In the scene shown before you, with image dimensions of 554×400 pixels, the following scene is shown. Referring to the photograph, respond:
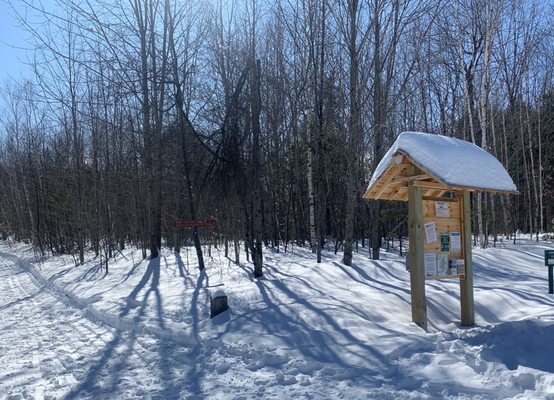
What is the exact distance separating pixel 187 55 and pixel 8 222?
3427 cm

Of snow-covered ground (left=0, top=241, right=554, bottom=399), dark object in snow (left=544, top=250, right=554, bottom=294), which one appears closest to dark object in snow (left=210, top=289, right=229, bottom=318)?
snow-covered ground (left=0, top=241, right=554, bottom=399)

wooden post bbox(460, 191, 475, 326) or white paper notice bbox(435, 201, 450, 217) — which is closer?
wooden post bbox(460, 191, 475, 326)

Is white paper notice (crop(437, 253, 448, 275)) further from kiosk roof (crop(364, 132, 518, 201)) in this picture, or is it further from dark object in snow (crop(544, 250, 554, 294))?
dark object in snow (crop(544, 250, 554, 294))

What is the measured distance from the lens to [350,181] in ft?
40.2

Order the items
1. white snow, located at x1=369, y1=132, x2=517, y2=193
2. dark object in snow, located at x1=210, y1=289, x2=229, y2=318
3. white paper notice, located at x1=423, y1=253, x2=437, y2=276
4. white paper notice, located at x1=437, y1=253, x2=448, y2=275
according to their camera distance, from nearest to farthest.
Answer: white snow, located at x1=369, y1=132, x2=517, y2=193 < white paper notice, located at x1=423, y1=253, x2=437, y2=276 < white paper notice, located at x1=437, y1=253, x2=448, y2=275 < dark object in snow, located at x1=210, y1=289, x2=229, y2=318

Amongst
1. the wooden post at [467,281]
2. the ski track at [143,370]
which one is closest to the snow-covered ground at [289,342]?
the ski track at [143,370]

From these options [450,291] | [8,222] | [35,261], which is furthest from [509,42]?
[8,222]

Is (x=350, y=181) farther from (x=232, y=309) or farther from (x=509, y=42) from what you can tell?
(x=509, y=42)

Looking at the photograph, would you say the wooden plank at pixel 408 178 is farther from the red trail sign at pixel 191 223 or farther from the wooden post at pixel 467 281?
the red trail sign at pixel 191 223

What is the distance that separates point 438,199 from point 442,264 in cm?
86

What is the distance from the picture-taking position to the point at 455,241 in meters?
6.92

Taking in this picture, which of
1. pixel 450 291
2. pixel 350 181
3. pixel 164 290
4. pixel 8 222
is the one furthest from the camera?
pixel 8 222

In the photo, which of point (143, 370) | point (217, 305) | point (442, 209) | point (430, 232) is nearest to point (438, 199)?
point (442, 209)

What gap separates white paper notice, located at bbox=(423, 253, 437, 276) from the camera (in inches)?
259
